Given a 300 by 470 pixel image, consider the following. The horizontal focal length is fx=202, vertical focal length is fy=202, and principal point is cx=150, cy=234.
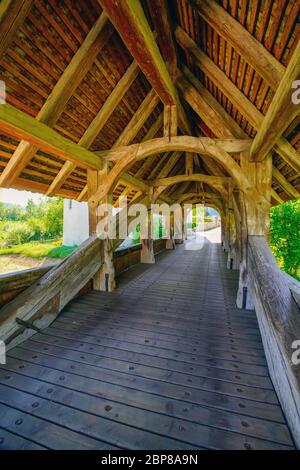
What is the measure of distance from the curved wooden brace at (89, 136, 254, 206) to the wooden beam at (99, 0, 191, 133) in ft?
3.37

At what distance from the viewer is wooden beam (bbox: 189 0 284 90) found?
88.0 inches

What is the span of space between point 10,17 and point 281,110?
10.2ft

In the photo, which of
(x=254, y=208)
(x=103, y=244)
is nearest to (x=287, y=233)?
(x=254, y=208)

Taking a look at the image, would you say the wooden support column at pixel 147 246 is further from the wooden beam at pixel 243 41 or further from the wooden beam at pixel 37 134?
the wooden beam at pixel 243 41

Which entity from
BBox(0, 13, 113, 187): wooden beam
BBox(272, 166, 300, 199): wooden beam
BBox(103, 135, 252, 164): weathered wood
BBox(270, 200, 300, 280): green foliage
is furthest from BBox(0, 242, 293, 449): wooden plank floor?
BBox(270, 200, 300, 280): green foliage

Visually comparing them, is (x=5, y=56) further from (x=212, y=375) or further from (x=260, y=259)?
(x=212, y=375)

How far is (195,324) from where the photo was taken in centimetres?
298

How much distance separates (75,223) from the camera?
17.1 m

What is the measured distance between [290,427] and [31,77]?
183 inches

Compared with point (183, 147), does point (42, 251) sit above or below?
below

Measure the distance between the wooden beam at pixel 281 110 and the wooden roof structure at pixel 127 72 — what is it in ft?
0.07

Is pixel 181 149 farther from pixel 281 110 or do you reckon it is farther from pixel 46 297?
pixel 46 297

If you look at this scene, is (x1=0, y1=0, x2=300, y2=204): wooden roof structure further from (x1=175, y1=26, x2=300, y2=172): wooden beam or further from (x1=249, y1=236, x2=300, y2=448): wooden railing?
(x1=249, y1=236, x2=300, y2=448): wooden railing
